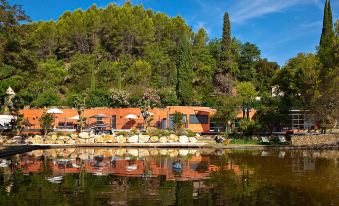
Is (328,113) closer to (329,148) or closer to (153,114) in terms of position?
(329,148)

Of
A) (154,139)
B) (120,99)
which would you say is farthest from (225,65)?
(154,139)

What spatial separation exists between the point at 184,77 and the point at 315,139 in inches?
827

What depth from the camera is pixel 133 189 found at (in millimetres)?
13102

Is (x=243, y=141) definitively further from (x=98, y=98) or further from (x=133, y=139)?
(x=98, y=98)

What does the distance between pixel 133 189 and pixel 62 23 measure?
58423 millimetres

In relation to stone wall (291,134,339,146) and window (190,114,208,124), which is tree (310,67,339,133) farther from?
window (190,114,208,124)

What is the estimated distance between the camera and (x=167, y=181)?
48.4 feet

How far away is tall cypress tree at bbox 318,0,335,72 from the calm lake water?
48.6 feet

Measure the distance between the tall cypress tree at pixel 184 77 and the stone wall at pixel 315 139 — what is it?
17259mm

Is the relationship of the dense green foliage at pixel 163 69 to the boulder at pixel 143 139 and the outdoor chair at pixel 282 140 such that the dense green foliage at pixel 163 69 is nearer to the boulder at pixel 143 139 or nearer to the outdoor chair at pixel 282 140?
the outdoor chair at pixel 282 140

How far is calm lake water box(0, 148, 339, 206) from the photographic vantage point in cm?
1159

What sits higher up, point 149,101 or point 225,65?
point 225,65

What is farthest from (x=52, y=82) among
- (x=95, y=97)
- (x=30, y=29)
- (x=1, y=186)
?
(x=1, y=186)

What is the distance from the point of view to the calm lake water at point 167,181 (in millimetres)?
11586
